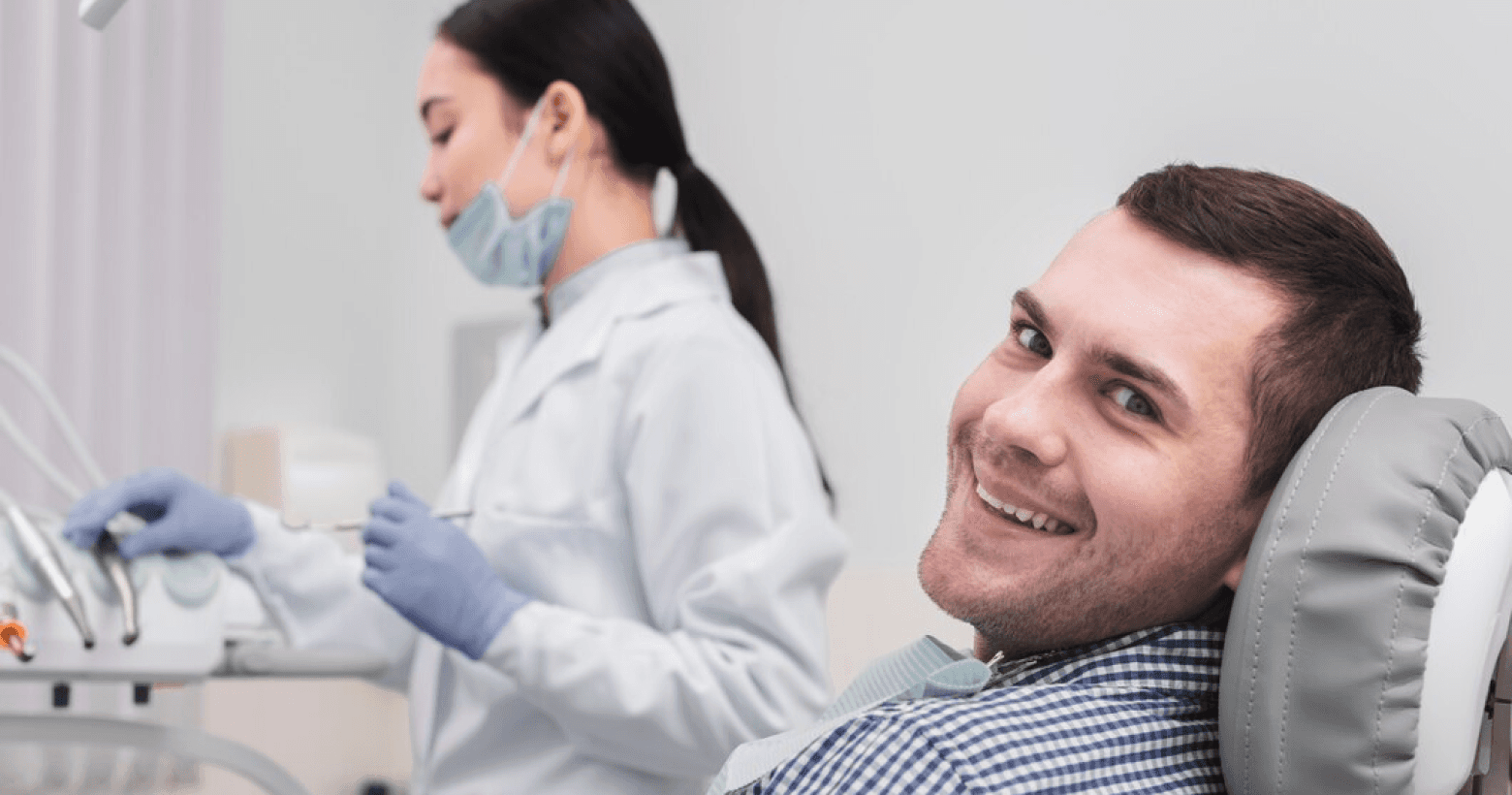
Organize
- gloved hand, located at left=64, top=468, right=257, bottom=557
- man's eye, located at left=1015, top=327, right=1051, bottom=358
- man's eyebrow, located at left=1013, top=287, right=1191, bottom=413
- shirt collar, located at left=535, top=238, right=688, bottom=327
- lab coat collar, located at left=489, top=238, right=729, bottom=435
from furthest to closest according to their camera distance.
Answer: shirt collar, located at left=535, top=238, right=688, bottom=327, lab coat collar, located at left=489, top=238, right=729, bottom=435, gloved hand, located at left=64, top=468, right=257, bottom=557, man's eye, located at left=1015, top=327, right=1051, bottom=358, man's eyebrow, located at left=1013, top=287, right=1191, bottom=413

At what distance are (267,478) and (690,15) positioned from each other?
4.06 feet

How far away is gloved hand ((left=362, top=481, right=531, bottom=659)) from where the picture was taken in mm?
1351

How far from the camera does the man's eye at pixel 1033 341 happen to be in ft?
2.94

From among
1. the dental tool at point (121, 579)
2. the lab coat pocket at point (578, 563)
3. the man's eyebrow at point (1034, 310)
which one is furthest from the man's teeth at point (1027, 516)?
the dental tool at point (121, 579)

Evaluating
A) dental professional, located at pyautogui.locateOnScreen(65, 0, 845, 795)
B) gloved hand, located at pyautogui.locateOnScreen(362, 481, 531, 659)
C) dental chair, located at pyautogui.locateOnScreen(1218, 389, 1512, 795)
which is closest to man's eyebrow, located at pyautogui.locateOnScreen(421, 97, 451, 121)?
dental professional, located at pyautogui.locateOnScreen(65, 0, 845, 795)

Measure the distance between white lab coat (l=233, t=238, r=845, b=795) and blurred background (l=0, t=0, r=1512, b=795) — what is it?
765mm

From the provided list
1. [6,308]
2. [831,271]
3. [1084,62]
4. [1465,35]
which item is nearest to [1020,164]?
[1084,62]

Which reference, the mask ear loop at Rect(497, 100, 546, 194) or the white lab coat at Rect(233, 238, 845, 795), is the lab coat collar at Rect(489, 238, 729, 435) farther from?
the mask ear loop at Rect(497, 100, 546, 194)

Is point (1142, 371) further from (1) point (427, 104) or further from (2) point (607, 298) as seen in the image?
(1) point (427, 104)

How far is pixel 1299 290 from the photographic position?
0.80m

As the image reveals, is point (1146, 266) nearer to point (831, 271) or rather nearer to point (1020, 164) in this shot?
point (1020, 164)

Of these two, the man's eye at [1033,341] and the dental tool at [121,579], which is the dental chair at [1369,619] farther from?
the dental tool at [121,579]

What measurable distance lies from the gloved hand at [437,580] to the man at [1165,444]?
605 millimetres

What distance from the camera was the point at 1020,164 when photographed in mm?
2150
